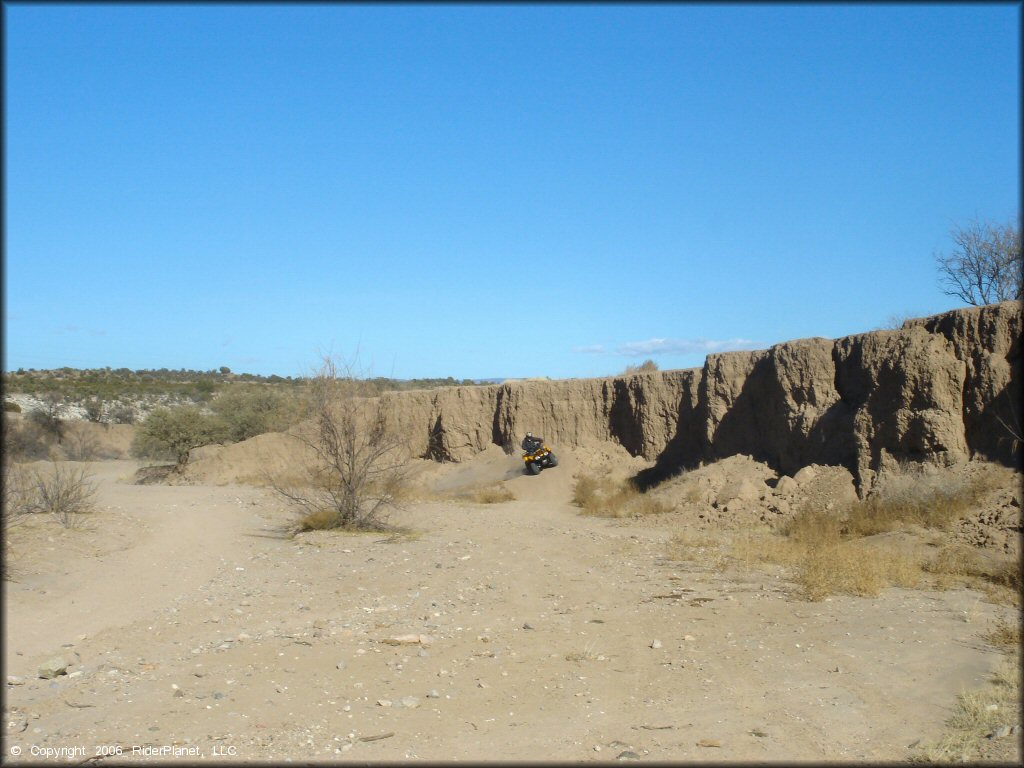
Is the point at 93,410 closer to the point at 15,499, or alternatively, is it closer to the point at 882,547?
the point at 15,499

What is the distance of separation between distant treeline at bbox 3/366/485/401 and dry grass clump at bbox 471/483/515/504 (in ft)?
46.4

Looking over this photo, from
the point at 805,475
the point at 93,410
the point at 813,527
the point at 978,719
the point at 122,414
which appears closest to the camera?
the point at 978,719

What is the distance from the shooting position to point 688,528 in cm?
1741

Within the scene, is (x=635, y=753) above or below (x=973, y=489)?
below

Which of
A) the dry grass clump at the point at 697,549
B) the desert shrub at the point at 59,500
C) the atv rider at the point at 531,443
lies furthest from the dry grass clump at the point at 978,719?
the atv rider at the point at 531,443

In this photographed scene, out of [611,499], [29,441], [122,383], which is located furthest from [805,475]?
[122,383]

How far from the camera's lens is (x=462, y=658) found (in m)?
8.23

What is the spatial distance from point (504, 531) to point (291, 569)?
532 centimetres

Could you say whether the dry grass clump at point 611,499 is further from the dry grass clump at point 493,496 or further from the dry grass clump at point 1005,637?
the dry grass clump at point 1005,637

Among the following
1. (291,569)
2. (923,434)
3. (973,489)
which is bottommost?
(291,569)

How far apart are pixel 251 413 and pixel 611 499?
22619 millimetres

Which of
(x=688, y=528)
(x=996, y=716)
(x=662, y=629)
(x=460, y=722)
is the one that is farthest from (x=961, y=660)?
(x=688, y=528)

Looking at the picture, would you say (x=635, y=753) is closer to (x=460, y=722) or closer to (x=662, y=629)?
(x=460, y=722)

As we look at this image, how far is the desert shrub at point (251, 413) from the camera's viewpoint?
124ft
